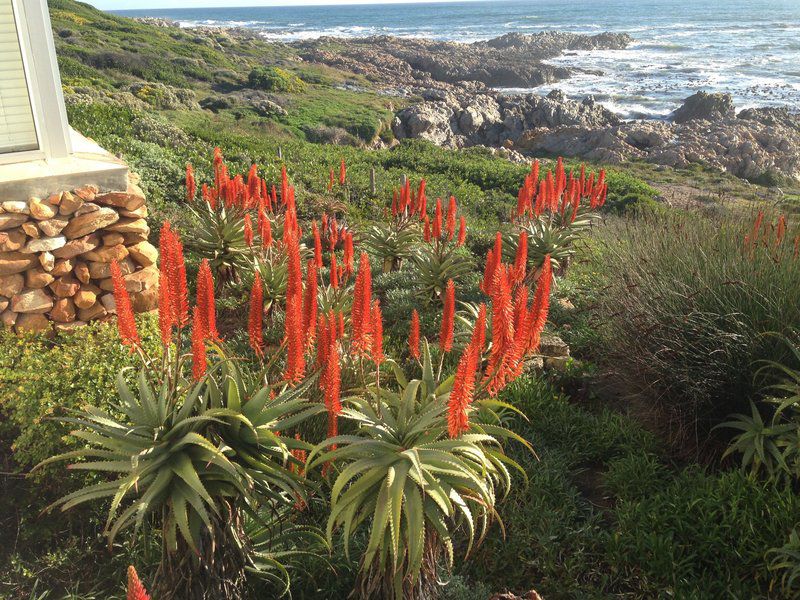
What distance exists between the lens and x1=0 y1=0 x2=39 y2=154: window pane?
5.58 m

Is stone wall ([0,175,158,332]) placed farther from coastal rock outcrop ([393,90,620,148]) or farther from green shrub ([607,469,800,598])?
coastal rock outcrop ([393,90,620,148])

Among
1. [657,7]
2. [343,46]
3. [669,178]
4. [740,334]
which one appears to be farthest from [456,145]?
[657,7]

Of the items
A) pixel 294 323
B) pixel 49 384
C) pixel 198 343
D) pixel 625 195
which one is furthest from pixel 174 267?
pixel 625 195

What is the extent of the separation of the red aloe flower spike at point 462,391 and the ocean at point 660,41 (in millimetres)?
47820

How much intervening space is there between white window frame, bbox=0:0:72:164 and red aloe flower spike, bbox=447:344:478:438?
4.90 metres

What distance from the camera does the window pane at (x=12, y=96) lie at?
5.58 m

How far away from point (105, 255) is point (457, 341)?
137 inches

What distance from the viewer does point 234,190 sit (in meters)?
7.22

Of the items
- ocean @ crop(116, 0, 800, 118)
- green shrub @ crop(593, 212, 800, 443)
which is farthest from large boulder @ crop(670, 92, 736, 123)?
green shrub @ crop(593, 212, 800, 443)

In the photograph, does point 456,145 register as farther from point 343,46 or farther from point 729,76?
point 343,46

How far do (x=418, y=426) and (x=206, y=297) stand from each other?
121 cm

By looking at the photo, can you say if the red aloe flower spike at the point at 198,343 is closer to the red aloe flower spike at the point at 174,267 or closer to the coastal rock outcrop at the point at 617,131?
the red aloe flower spike at the point at 174,267

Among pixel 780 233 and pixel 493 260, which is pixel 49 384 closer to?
pixel 493 260

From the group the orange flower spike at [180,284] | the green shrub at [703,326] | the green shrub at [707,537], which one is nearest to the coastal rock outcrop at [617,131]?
the green shrub at [703,326]
